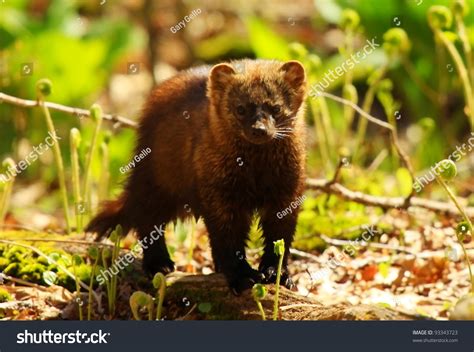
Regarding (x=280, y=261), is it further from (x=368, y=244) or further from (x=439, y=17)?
(x=439, y=17)

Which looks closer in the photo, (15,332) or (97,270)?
(15,332)

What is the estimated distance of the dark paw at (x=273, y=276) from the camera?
5.82m

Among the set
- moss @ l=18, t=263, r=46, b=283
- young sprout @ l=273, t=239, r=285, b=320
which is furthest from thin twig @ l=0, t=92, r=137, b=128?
young sprout @ l=273, t=239, r=285, b=320

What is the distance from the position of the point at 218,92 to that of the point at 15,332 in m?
2.00

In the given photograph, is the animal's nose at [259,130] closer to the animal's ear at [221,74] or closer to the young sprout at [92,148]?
the animal's ear at [221,74]

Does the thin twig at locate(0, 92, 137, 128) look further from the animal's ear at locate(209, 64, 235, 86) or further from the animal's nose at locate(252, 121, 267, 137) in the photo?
the animal's nose at locate(252, 121, 267, 137)

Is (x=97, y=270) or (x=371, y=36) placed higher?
(x=371, y=36)

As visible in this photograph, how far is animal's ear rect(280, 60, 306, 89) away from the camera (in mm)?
6098

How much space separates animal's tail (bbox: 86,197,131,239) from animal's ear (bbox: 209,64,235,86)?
1.31 meters

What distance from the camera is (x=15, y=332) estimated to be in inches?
198

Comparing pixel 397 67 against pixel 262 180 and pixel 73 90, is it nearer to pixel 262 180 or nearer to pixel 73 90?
pixel 73 90

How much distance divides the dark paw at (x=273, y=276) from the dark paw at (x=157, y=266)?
30.7 inches

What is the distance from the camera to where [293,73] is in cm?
612

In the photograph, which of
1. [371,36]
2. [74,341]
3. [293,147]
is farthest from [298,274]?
[371,36]
